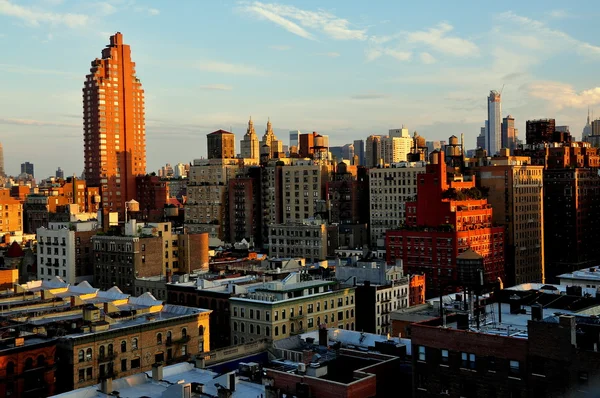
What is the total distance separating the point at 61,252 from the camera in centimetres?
15075

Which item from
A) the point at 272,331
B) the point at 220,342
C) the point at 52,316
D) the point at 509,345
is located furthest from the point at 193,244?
the point at 509,345

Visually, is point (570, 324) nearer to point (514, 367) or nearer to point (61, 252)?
point (514, 367)

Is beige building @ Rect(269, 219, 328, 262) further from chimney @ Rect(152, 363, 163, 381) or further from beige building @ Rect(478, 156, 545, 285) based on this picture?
chimney @ Rect(152, 363, 163, 381)

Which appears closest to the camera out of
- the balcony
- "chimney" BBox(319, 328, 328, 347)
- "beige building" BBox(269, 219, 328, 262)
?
the balcony

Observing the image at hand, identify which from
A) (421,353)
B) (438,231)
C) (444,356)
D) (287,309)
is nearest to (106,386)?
(421,353)

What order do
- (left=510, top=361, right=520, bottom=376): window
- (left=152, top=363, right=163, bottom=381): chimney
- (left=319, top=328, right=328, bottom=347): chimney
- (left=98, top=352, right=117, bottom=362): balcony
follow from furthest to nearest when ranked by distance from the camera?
(left=319, top=328, right=328, bottom=347): chimney, (left=98, top=352, right=117, bottom=362): balcony, (left=152, top=363, right=163, bottom=381): chimney, (left=510, top=361, right=520, bottom=376): window

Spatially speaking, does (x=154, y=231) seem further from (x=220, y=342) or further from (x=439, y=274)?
(x=439, y=274)

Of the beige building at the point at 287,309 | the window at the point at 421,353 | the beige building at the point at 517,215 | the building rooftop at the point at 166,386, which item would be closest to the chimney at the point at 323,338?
the building rooftop at the point at 166,386

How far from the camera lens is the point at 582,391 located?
52.2 meters

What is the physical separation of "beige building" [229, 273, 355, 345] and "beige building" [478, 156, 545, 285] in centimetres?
8893

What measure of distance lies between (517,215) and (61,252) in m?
108

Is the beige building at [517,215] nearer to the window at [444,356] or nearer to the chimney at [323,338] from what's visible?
the chimney at [323,338]

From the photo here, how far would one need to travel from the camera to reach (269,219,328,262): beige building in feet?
600

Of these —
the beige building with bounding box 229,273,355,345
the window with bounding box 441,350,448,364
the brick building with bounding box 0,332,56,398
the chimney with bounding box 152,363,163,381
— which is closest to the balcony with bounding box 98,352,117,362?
the brick building with bounding box 0,332,56,398
